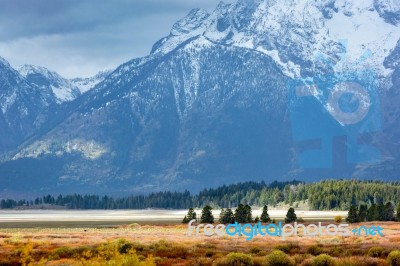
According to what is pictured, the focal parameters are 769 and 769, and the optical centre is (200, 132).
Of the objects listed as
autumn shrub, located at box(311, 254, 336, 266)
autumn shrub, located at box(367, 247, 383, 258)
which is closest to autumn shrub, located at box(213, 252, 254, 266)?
autumn shrub, located at box(311, 254, 336, 266)

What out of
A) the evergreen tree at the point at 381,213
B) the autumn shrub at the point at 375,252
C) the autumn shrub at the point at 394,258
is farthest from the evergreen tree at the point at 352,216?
the autumn shrub at the point at 394,258

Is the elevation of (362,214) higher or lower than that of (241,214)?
lower

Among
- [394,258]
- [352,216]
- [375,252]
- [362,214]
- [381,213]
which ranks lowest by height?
[394,258]

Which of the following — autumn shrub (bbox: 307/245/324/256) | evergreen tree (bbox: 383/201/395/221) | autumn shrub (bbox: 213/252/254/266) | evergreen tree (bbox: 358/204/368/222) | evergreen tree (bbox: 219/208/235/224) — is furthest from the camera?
evergreen tree (bbox: 383/201/395/221)

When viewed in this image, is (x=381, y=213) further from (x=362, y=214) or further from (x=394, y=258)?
(x=394, y=258)

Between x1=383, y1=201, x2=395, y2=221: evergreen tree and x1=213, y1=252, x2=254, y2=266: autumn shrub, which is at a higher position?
x1=383, y1=201, x2=395, y2=221: evergreen tree

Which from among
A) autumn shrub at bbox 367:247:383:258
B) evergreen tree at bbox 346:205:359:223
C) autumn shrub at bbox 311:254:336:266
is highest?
evergreen tree at bbox 346:205:359:223

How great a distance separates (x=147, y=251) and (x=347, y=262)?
22.3 m

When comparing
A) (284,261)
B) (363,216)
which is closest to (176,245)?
(284,261)

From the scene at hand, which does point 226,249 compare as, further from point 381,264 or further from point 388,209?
point 388,209

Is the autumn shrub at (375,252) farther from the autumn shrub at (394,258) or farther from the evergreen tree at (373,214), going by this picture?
the evergreen tree at (373,214)

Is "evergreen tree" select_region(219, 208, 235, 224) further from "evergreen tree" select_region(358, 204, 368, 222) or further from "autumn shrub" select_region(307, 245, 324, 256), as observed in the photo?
"autumn shrub" select_region(307, 245, 324, 256)

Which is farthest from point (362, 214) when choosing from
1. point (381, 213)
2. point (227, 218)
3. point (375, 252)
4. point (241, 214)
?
Answer: point (375, 252)

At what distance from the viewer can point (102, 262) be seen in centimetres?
5244
